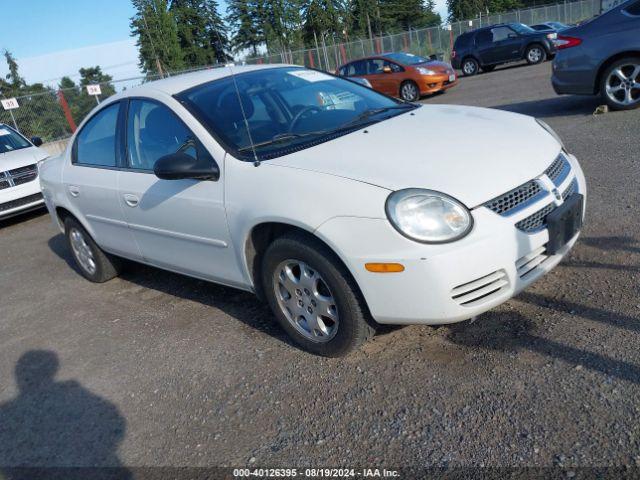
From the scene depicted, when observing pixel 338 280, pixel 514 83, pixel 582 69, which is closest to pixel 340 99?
pixel 338 280

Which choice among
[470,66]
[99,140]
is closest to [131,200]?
[99,140]

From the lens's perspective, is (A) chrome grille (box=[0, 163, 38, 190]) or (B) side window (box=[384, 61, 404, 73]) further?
(B) side window (box=[384, 61, 404, 73])

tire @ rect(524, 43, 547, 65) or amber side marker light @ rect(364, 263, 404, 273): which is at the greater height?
amber side marker light @ rect(364, 263, 404, 273)

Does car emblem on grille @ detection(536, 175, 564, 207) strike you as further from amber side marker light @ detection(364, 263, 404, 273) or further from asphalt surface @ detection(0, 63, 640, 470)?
amber side marker light @ detection(364, 263, 404, 273)

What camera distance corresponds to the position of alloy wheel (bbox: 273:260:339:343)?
306cm

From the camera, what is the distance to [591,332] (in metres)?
2.98

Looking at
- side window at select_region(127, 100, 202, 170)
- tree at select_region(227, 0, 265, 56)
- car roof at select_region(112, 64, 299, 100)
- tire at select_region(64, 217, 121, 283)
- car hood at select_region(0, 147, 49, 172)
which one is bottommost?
tire at select_region(64, 217, 121, 283)

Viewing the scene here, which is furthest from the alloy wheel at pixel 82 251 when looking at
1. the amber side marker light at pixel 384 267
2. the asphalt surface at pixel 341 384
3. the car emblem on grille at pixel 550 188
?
the car emblem on grille at pixel 550 188

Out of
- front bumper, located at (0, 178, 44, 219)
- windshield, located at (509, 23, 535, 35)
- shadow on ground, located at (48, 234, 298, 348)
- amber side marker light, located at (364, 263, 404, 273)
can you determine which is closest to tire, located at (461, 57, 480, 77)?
windshield, located at (509, 23, 535, 35)

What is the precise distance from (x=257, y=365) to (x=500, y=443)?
1.49 meters

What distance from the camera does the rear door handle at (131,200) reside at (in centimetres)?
395

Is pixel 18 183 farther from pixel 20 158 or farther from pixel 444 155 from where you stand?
pixel 444 155

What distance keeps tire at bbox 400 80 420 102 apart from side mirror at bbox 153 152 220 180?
13527 millimetres

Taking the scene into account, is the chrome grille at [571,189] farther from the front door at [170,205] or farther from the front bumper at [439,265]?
the front door at [170,205]
